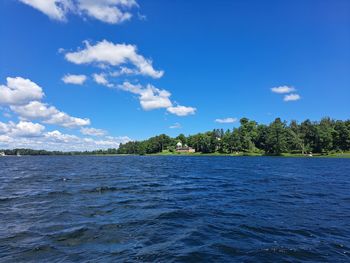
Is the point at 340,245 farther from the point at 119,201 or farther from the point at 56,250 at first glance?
the point at 119,201

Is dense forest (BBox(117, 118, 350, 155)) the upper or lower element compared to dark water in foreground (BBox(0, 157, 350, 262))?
upper

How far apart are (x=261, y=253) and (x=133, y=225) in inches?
267

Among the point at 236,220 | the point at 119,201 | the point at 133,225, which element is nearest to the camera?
the point at 133,225

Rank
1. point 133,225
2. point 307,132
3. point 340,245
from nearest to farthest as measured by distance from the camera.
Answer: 1. point 340,245
2. point 133,225
3. point 307,132

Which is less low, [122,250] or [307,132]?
[307,132]

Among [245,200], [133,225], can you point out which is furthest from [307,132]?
[133,225]

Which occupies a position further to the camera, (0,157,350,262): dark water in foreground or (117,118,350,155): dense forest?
(117,118,350,155): dense forest

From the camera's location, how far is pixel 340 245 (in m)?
11.8

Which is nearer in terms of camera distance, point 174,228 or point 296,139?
point 174,228

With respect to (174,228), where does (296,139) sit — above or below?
above

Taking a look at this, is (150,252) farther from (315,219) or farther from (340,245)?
(315,219)

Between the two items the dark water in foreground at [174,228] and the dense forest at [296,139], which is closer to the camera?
the dark water in foreground at [174,228]

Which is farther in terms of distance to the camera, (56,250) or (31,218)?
(31,218)

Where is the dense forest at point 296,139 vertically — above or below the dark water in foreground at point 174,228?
above
